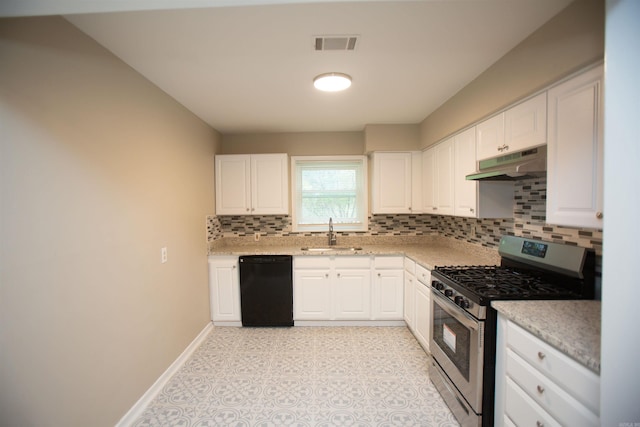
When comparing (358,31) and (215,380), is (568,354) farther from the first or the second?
(215,380)

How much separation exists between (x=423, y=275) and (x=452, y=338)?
2.38 feet

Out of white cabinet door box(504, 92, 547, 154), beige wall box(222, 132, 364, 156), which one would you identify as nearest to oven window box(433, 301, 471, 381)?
white cabinet door box(504, 92, 547, 154)

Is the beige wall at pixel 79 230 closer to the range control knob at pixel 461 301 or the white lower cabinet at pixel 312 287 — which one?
the white lower cabinet at pixel 312 287

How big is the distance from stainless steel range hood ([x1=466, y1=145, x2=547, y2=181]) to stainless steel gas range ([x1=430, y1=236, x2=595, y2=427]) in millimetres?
517

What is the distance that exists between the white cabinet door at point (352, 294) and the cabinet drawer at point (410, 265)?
428 millimetres

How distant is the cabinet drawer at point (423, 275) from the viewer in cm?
231

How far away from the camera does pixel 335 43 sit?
1.56m

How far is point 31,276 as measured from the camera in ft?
3.76

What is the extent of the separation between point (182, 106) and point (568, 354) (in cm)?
325

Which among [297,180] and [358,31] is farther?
[297,180]

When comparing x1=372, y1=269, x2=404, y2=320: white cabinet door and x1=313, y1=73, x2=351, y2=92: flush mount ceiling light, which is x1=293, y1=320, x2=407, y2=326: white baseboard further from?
x1=313, y1=73, x2=351, y2=92: flush mount ceiling light

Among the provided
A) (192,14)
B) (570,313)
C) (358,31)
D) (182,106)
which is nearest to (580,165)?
(570,313)

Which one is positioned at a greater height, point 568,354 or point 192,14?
point 192,14

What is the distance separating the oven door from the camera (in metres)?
1.47
